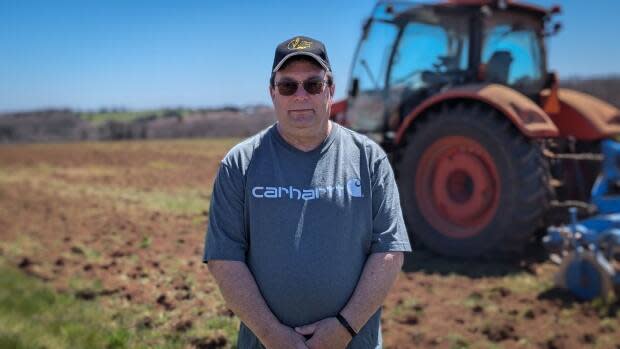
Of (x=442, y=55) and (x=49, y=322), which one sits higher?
(x=442, y=55)

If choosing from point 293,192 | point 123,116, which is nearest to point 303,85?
point 293,192

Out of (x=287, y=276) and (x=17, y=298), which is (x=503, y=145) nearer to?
(x=287, y=276)

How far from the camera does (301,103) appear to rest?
187cm

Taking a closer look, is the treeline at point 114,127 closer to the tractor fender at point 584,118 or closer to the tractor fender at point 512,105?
the tractor fender at point 584,118

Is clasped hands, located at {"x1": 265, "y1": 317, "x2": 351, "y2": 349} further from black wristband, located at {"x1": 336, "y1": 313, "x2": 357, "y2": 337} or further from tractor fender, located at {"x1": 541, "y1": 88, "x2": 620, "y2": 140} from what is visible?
tractor fender, located at {"x1": 541, "y1": 88, "x2": 620, "y2": 140}

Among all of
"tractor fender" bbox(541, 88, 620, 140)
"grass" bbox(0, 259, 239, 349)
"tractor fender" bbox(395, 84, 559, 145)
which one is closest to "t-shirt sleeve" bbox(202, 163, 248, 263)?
"grass" bbox(0, 259, 239, 349)

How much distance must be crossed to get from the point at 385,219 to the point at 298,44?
2.05ft

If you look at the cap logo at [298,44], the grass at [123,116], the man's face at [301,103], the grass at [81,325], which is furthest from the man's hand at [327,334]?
the grass at [123,116]

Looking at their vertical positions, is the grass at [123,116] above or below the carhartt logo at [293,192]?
below

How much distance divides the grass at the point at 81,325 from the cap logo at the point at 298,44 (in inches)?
81.1

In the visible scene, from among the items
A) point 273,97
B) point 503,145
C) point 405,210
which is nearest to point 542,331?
point 503,145

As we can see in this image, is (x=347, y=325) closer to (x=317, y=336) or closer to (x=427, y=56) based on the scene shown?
(x=317, y=336)

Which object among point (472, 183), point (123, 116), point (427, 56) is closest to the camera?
point (472, 183)

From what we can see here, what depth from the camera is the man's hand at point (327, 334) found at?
70.7 inches
